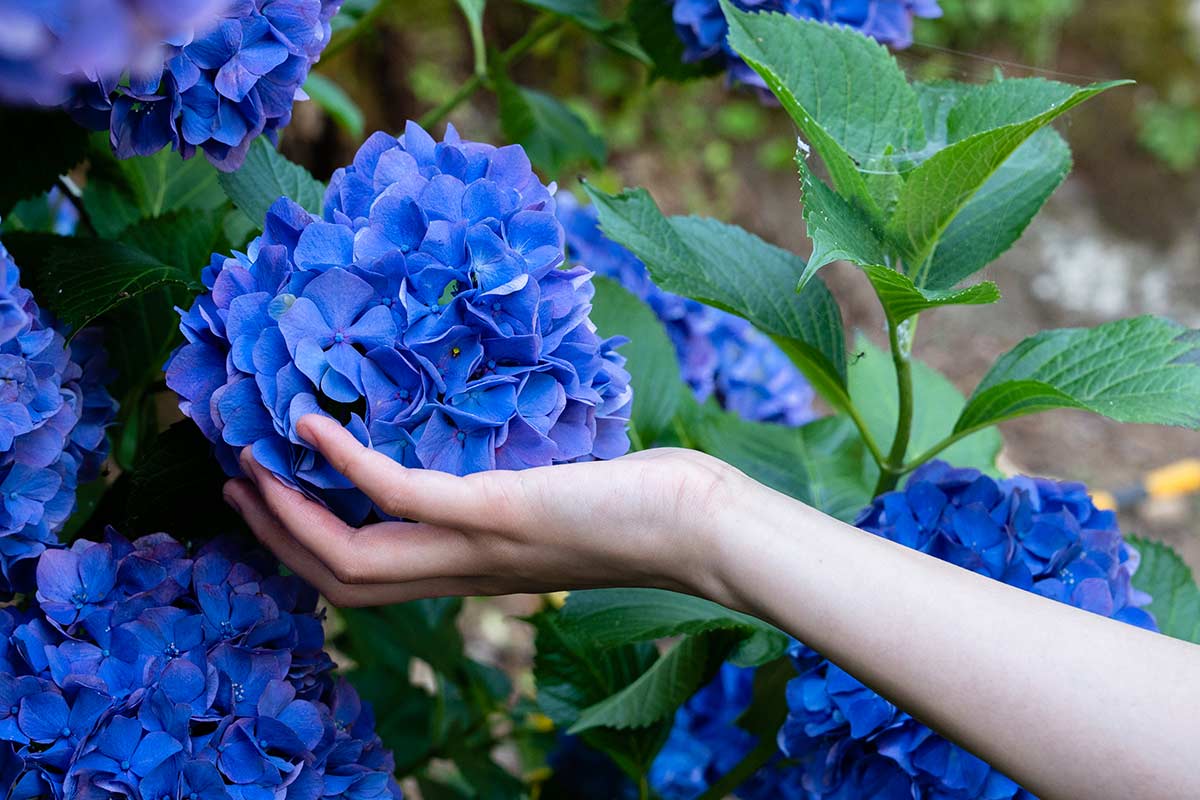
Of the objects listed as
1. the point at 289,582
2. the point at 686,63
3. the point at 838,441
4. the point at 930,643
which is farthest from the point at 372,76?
the point at 930,643

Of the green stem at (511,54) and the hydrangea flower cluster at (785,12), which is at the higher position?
the hydrangea flower cluster at (785,12)

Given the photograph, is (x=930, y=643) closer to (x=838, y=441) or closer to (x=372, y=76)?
(x=838, y=441)

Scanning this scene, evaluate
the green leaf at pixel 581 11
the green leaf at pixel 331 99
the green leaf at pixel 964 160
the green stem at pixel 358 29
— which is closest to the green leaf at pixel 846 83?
the green leaf at pixel 964 160

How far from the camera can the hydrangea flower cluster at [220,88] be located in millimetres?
676

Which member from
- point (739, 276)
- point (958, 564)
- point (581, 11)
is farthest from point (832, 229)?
point (581, 11)

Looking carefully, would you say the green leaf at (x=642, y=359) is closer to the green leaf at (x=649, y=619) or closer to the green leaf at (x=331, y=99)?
the green leaf at (x=649, y=619)

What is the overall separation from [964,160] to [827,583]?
12.2 inches

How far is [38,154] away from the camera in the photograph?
0.81 meters

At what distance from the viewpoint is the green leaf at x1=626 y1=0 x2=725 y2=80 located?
3.77 feet

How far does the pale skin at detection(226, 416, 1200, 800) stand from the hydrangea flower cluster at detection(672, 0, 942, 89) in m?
0.55

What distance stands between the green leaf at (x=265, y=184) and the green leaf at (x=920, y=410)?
0.53 meters

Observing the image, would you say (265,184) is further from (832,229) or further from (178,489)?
(832,229)

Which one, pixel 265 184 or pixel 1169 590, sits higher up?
pixel 265 184

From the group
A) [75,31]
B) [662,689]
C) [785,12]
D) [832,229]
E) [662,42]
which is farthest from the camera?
[662,42]
